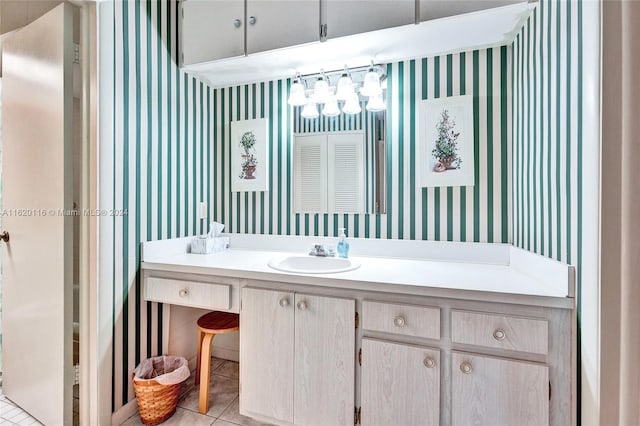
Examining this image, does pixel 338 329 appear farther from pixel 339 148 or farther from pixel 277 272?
pixel 339 148

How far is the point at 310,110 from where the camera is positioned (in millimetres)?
1951

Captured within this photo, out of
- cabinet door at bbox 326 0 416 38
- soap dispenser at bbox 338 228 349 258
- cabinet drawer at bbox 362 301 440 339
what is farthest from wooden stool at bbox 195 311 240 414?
cabinet door at bbox 326 0 416 38

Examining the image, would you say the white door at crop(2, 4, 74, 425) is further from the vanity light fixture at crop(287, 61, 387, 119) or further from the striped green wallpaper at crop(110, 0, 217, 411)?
the vanity light fixture at crop(287, 61, 387, 119)

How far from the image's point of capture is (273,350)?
1.43 meters

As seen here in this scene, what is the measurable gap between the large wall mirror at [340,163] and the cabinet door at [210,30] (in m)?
0.55

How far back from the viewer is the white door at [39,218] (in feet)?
4.80

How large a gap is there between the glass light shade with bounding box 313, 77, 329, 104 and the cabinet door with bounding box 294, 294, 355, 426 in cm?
117

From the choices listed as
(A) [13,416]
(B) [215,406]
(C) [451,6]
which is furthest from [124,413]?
(C) [451,6]

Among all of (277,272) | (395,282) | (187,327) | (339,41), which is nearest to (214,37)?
(339,41)

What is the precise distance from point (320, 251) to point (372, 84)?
1010mm

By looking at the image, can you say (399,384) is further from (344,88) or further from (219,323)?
(344,88)

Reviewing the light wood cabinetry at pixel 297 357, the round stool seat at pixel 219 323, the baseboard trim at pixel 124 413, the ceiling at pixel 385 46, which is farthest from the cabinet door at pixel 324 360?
the ceiling at pixel 385 46

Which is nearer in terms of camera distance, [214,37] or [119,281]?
[119,281]

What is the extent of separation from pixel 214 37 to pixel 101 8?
0.54 metres
